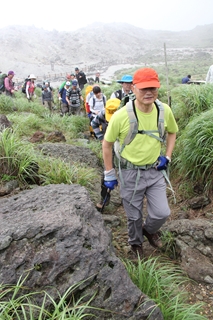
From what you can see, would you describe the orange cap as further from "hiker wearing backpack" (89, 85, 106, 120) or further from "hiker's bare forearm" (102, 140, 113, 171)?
"hiker wearing backpack" (89, 85, 106, 120)

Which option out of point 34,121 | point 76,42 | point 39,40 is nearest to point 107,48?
point 76,42

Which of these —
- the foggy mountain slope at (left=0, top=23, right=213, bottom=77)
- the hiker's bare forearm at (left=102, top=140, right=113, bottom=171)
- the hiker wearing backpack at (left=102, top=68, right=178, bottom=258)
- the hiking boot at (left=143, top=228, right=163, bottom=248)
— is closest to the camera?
the hiker wearing backpack at (left=102, top=68, right=178, bottom=258)

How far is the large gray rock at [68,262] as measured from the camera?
2.04 metres

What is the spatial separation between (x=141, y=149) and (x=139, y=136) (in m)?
0.14

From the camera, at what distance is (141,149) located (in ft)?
9.78

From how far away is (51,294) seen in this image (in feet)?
6.56

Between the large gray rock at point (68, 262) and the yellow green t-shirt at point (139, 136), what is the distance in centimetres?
88

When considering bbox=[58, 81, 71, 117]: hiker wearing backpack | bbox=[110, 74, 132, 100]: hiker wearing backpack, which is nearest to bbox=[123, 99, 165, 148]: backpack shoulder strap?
bbox=[110, 74, 132, 100]: hiker wearing backpack

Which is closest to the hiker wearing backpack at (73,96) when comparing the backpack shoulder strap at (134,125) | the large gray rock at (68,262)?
the backpack shoulder strap at (134,125)

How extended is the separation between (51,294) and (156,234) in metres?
1.88

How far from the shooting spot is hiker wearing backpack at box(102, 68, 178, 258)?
2805 mm

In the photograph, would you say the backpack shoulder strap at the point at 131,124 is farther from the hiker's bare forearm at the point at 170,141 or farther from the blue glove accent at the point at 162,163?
the hiker's bare forearm at the point at 170,141

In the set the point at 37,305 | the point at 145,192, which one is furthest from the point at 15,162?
the point at 37,305

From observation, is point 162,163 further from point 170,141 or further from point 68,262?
point 68,262
